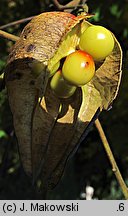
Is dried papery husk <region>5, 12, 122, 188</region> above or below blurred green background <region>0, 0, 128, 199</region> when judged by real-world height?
above

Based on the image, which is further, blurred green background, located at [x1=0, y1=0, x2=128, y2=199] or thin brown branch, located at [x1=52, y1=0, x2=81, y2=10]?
blurred green background, located at [x1=0, y1=0, x2=128, y2=199]

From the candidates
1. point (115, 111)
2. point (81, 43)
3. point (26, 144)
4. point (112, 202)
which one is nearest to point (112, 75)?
point (81, 43)

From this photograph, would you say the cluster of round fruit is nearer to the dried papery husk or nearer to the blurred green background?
the dried papery husk

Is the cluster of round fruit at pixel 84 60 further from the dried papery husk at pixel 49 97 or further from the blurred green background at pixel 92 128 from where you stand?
the blurred green background at pixel 92 128

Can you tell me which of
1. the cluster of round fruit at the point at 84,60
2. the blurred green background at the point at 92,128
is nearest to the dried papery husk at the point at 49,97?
the cluster of round fruit at the point at 84,60

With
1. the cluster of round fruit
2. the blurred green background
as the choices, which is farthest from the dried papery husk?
the blurred green background

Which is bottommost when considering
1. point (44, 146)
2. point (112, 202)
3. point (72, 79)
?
point (112, 202)

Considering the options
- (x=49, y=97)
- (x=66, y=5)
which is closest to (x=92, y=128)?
(x=66, y=5)

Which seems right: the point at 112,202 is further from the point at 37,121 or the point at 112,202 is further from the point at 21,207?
the point at 37,121
